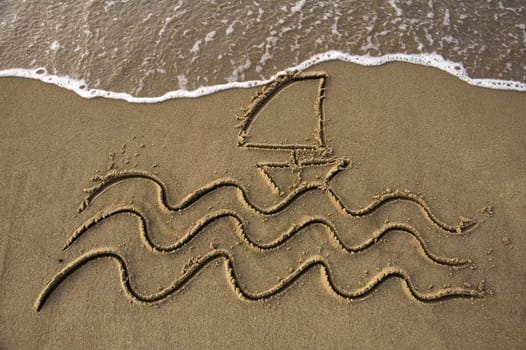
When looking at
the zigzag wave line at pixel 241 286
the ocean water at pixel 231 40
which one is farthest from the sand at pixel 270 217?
the ocean water at pixel 231 40

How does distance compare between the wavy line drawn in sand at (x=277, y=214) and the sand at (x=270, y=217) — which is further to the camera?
the wavy line drawn in sand at (x=277, y=214)

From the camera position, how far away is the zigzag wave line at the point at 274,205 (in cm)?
358

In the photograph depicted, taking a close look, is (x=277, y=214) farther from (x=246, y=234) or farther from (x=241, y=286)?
(x=241, y=286)

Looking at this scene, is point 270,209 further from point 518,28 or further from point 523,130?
point 518,28

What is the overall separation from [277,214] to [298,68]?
193 cm

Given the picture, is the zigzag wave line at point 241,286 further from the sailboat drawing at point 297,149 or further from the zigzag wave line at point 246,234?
the sailboat drawing at point 297,149

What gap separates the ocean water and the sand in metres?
0.28

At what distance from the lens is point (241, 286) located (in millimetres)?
3279

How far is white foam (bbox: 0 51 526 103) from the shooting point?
4359 millimetres

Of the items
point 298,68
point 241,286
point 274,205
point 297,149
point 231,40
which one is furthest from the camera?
point 231,40

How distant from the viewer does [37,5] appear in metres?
5.20

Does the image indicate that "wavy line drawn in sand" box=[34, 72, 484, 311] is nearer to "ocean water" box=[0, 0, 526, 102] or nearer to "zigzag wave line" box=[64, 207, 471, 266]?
"zigzag wave line" box=[64, 207, 471, 266]

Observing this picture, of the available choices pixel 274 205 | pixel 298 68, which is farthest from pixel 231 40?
pixel 274 205

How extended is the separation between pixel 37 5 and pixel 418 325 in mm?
5991
